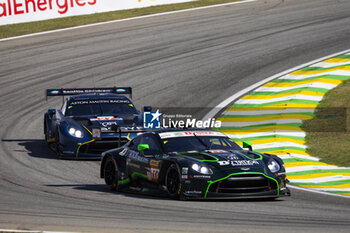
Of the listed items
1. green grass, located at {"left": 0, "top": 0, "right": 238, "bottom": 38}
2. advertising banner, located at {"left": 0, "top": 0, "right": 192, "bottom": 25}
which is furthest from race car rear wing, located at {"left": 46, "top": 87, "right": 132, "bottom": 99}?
green grass, located at {"left": 0, "top": 0, "right": 238, "bottom": 38}

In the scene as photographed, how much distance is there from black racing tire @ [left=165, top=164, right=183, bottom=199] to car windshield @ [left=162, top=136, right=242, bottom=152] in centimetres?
57

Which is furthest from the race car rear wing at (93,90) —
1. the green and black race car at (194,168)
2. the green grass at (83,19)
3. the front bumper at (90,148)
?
the green grass at (83,19)

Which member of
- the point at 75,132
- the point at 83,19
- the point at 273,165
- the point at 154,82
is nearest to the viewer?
the point at 273,165

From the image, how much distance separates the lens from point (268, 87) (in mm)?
20594

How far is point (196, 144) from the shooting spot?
11.2 metres

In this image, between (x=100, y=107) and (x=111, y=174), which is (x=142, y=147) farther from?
(x=100, y=107)

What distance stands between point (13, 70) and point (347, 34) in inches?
485

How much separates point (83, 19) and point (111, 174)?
20137mm

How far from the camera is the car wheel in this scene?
33.8 ft

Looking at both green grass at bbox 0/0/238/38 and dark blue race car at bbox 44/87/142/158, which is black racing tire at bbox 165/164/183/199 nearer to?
dark blue race car at bbox 44/87/142/158

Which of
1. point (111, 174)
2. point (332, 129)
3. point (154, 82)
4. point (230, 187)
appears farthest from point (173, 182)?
point (154, 82)

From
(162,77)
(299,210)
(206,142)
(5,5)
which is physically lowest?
(299,210)

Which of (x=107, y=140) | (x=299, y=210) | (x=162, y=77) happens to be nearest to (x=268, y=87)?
(x=162, y=77)

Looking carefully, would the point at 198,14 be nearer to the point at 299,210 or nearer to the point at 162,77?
the point at 162,77
